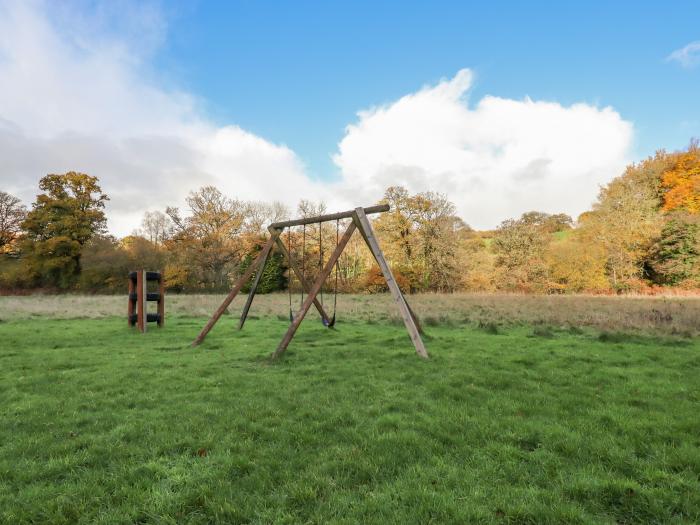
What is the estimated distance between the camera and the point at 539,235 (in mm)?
38344

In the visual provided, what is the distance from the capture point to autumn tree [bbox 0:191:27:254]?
45750mm

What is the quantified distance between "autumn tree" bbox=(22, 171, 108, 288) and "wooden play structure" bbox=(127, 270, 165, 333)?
119ft

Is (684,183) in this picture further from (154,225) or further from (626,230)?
(154,225)

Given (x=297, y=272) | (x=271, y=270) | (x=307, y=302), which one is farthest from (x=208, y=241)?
(x=307, y=302)

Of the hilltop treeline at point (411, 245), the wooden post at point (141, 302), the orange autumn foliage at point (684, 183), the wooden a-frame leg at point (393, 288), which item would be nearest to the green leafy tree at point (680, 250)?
the hilltop treeline at point (411, 245)

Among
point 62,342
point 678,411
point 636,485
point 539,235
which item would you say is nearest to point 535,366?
point 678,411

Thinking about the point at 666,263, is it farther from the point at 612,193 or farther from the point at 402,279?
the point at 402,279

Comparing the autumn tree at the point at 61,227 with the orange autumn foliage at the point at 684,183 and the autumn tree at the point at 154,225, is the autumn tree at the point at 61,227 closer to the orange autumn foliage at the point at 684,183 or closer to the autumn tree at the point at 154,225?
the autumn tree at the point at 154,225

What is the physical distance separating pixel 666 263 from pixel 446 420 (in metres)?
38.4

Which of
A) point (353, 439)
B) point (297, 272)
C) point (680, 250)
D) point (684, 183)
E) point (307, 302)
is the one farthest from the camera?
point (684, 183)

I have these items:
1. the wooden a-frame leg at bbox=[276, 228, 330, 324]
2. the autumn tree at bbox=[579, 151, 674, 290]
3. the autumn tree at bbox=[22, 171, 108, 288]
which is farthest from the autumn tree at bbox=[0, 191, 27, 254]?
the autumn tree at bbox=[579, 151, 674, 290]

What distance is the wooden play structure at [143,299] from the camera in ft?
45.5

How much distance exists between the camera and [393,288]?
31.4 ft

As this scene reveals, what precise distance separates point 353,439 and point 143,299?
474 inches
